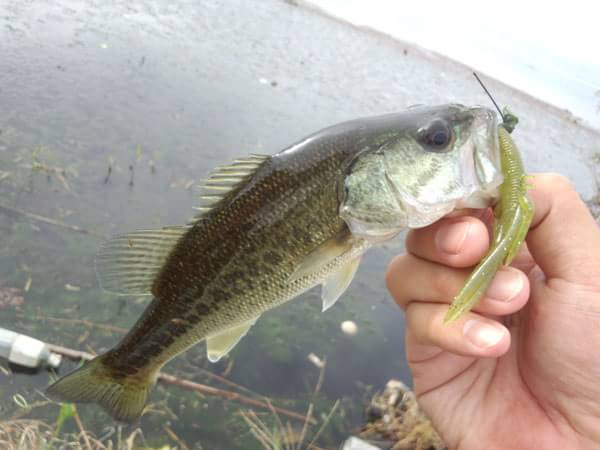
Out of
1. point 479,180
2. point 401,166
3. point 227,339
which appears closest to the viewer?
point 479,180

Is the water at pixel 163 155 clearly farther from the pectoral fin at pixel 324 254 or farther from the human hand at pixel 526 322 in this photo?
the pectoral fin at pixel 324 254

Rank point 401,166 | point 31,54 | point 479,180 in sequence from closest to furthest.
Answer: point 479,180 → point 401,166 → point 31,54

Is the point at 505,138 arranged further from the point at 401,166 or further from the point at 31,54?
the point at 31,54

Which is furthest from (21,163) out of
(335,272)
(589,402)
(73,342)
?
(589,402)

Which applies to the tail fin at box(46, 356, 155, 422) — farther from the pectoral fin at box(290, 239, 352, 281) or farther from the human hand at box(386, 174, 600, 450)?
the human hand at box(386, 174, 600, 450)

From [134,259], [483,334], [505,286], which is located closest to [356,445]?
[483,334]

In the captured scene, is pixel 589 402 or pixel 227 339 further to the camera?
pixel 227 339

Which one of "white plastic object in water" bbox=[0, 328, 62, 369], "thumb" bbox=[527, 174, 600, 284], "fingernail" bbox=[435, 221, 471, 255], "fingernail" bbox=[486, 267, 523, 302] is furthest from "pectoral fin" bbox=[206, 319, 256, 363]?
"white plastic object in water" bbox=[0, 328, 62, 369]
